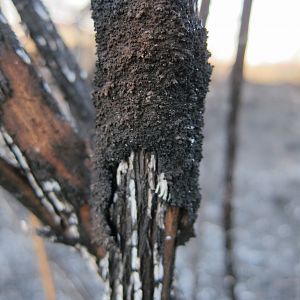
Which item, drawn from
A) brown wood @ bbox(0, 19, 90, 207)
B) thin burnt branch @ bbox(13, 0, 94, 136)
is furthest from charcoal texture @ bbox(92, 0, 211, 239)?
thin burnt branch @ bbox(13, 0, 94, 136)

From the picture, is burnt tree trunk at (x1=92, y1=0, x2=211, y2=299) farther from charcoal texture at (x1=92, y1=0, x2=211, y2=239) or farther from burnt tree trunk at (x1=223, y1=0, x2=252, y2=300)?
burnt tree trunk at (x1=223, y1=0, x2=252, y2=300)

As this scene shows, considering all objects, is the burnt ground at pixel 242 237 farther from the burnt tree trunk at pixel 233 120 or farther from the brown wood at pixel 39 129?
the brown wood at pixel 39 129

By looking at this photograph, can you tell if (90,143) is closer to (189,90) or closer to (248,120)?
(189,90)

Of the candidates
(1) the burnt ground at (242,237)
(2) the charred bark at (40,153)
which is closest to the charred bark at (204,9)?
(2) the charred bark at (40,153)

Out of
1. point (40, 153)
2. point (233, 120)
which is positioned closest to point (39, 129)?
point (40, 153)

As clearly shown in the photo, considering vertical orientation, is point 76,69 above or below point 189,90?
above

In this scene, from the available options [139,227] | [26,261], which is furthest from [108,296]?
[26,261]
